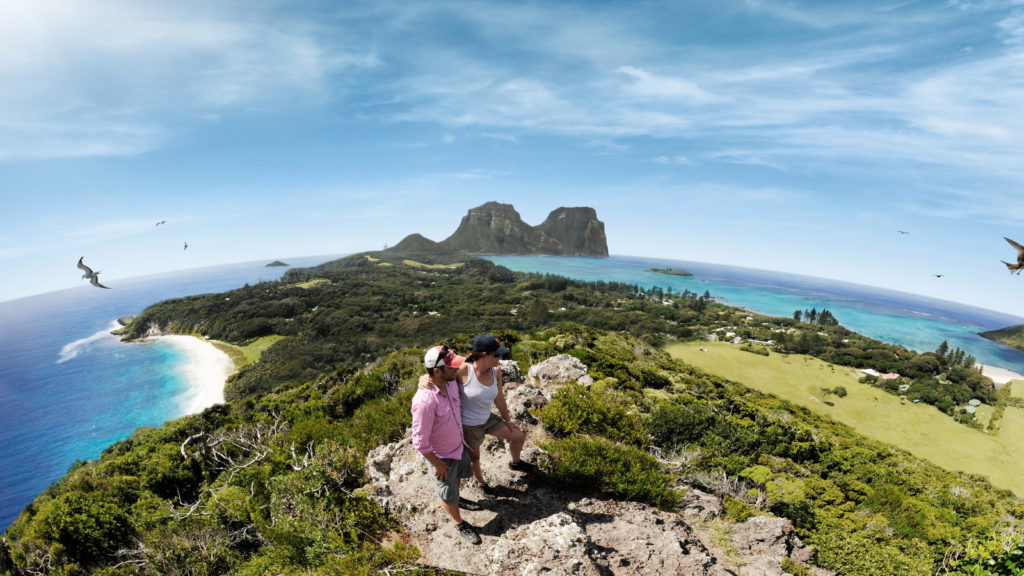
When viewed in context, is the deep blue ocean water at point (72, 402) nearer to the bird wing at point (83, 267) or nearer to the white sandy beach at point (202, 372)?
the white sandy beach at point (202, 372)

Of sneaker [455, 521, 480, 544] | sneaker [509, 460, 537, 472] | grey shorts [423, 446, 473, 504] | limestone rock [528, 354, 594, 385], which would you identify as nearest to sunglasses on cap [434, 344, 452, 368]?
grey shorts [423, 446, 473, 504]

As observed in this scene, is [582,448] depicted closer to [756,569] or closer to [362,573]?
[756,569]

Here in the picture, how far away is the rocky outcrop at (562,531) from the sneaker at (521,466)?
0.29 feet

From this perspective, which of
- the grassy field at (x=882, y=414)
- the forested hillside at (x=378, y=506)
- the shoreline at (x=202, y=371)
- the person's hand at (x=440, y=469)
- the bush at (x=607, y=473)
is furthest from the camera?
the shoreline at (x=202, y=371)

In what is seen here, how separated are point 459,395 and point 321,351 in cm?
7671

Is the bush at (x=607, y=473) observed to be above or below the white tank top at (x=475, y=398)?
below

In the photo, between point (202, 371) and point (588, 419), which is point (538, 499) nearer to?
point (588, 419)

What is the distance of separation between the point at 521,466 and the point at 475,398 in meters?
1.83

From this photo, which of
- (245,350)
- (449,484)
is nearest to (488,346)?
(449,484)

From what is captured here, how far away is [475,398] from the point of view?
455 centimetres

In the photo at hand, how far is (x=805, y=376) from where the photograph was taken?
43469 millimetres

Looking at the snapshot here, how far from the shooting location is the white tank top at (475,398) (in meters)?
4.52

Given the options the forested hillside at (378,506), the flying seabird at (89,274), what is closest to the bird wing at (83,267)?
the flying seabird at (89,274)

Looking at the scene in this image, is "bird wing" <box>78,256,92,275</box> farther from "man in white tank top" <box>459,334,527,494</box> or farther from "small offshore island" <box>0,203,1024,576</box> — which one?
"man in white tank top" <box>459,334,527,494</box>
